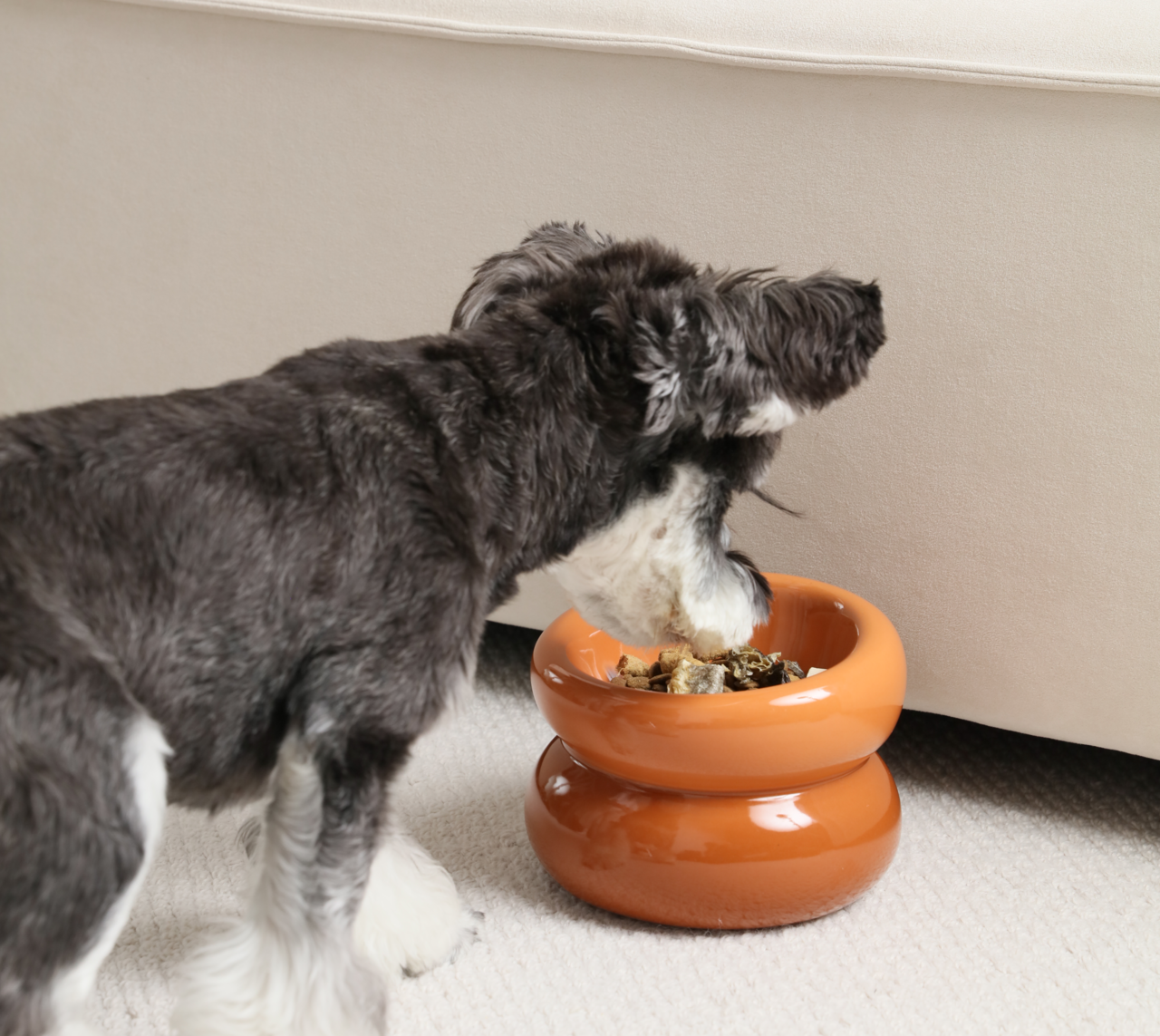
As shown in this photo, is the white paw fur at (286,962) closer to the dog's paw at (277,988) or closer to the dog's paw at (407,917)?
the dog's paw at (277,988)

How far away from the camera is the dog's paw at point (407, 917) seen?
111 centimetres

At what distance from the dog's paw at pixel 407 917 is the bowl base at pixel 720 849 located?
12 centimetres

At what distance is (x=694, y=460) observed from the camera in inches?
42.1

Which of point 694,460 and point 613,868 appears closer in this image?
point 694,460

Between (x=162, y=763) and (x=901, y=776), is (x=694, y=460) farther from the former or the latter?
Result: (x=901, y=776)

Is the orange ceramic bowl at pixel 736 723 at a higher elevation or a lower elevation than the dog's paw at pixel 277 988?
higher

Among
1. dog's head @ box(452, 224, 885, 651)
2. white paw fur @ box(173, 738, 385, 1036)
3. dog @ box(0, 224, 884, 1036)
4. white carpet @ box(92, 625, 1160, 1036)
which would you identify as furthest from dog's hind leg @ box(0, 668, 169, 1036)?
dog's head @ box(452, 224, 885, 651)

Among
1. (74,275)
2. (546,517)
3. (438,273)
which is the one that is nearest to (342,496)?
(546,517)

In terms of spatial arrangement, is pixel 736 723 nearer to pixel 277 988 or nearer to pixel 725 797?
pixel 725 797

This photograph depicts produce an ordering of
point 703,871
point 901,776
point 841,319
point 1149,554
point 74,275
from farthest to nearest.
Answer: point 74,275 < point 901,776 < point 1149,554 < point 703,871 < point 841,319

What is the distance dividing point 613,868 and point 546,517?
379 millimetres

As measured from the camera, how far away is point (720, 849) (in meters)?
1.14

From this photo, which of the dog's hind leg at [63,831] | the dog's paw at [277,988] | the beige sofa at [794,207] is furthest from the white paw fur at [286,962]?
the beige sofa at [794,207]

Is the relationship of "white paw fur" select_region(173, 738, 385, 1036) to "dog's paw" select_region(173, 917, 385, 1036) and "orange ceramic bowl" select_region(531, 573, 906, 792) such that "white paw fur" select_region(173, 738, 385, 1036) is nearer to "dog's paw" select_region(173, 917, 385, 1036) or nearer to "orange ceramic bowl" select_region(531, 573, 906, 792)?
"dog's paw" select_region(173, 917, 385, 1036)
